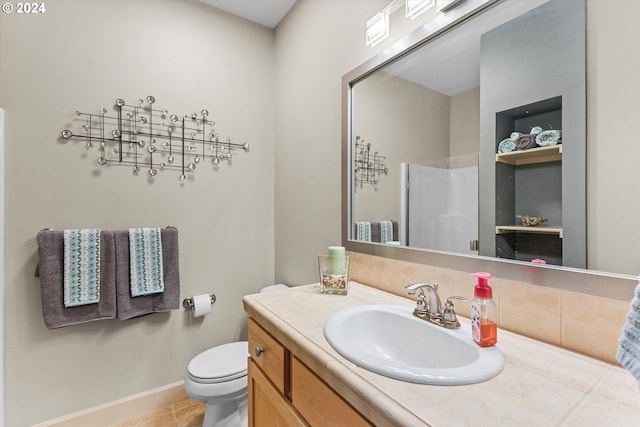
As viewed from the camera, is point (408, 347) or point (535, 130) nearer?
point (535, 130)

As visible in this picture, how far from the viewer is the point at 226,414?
4.82 ft

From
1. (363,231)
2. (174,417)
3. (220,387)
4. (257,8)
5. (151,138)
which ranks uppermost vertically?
(257,8)

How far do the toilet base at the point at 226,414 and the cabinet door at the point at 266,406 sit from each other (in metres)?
0.46

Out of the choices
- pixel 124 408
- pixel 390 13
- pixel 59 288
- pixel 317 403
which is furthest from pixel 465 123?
pixel 124 408

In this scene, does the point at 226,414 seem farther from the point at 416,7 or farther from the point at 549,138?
the point at 416,7

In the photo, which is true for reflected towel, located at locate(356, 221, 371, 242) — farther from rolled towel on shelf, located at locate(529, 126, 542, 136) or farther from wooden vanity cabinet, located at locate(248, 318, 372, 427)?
rolled towel on shelf, located at locate(529, 126, 542, 136)

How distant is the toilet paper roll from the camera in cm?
183

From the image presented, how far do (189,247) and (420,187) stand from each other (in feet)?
4.92

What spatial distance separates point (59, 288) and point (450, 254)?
1874 mm

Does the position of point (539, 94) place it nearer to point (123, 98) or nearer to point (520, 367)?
point (520, 367)

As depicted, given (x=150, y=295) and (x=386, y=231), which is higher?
(x=386, y=231)

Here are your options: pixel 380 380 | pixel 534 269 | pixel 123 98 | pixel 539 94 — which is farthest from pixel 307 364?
pixel 123 98

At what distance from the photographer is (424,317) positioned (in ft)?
2.98

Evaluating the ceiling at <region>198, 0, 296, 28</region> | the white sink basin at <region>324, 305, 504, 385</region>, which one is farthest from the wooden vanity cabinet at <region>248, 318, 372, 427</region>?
the ceiling at <region>198, 0, 296, 28</region>
